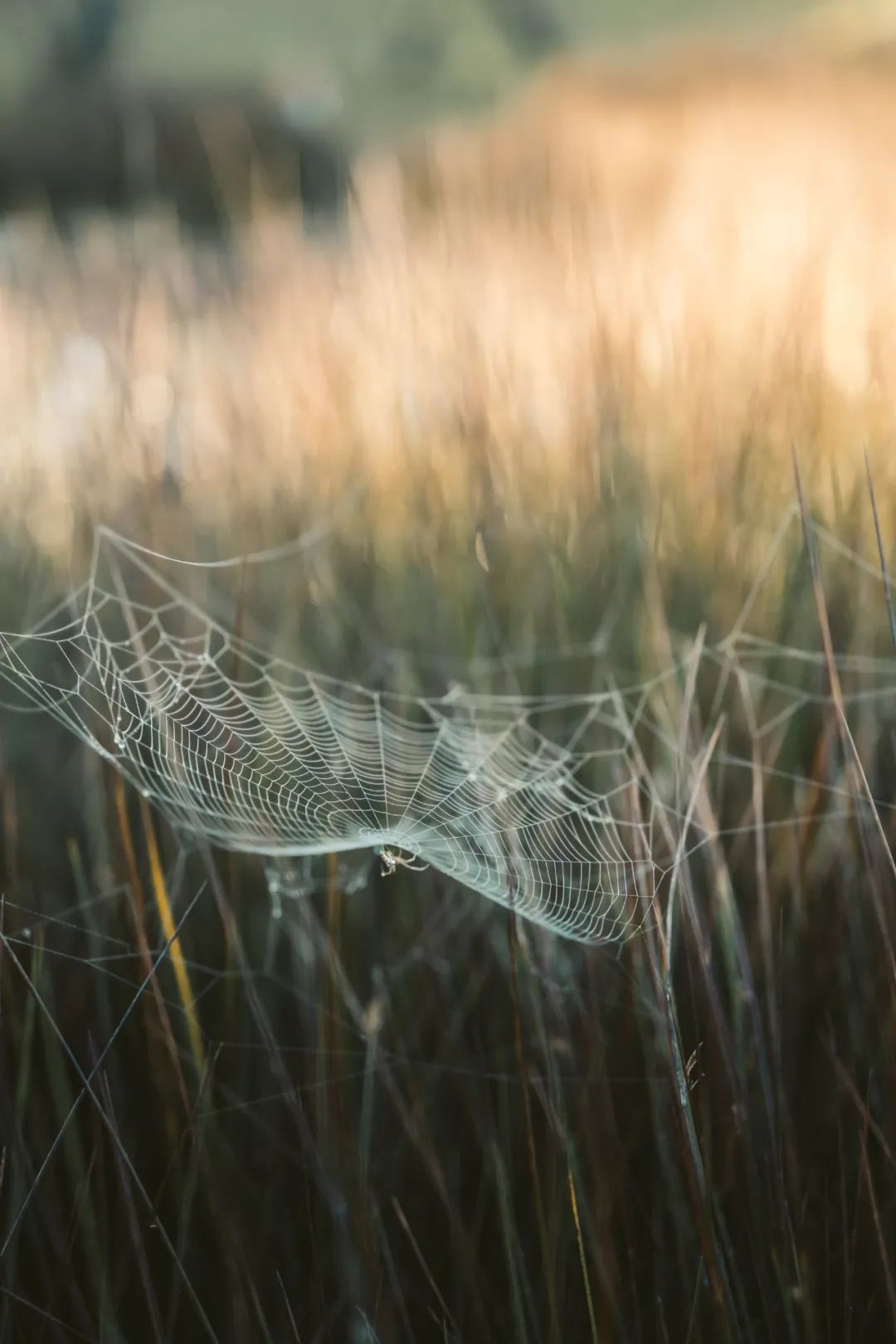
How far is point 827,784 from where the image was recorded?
2.63 ft

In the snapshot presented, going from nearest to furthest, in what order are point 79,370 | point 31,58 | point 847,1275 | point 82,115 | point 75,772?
point 847,1275 → point 75,772 → point 79,370 → point 31,58 → point 82,115

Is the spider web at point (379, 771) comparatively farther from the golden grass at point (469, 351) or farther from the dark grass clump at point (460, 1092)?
the golden grass at point (469, 351)

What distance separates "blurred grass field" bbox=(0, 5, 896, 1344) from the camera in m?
0.59

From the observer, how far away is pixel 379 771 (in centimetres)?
82

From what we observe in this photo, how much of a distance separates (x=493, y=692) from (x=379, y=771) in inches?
8.6

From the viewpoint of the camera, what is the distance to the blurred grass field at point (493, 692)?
1.94ft

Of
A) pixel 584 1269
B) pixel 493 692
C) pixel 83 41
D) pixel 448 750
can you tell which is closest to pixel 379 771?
pixel 448 750

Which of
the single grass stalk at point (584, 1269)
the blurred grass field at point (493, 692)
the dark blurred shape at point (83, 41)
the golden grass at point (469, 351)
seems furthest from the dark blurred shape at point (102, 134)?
the single grass stalk at point (584, 1269)

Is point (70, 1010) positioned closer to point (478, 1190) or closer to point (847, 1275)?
point (478, 1190)

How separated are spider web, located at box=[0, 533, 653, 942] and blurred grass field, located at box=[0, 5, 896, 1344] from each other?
32 millimetres

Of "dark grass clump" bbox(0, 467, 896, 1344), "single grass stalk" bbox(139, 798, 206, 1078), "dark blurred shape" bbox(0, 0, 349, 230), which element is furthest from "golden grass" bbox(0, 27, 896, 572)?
"dark blurred shape" bbox(0, 0, 349, 230)

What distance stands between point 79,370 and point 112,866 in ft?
2.60

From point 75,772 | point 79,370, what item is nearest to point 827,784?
point 75,772

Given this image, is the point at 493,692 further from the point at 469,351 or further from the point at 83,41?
the point at 83,41
